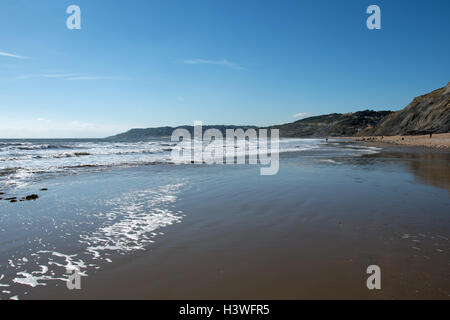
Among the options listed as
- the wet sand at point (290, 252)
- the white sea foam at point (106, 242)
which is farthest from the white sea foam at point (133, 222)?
the wet sand at point (290, 252)

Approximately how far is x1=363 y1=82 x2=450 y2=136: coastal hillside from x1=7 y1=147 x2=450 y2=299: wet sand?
53.6 metres

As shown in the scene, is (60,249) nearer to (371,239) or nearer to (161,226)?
(161,226)

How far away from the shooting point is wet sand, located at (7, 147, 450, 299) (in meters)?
3.16

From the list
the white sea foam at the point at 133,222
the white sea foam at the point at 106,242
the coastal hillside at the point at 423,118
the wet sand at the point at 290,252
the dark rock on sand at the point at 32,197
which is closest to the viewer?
the wet sand at the point at 290,252

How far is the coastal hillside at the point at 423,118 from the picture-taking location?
49594 millimetres

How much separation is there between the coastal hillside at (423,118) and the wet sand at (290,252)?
53588 mm

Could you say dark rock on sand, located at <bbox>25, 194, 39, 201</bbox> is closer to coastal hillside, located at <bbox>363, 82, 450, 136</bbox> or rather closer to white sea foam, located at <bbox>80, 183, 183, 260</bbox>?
white sea foam, located at <bbox>80, 183, 183, 260</bbox>

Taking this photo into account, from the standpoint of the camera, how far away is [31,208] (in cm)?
700

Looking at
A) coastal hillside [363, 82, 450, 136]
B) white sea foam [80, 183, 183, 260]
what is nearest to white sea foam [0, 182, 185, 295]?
white sea foam [80, 183, 183, 260]

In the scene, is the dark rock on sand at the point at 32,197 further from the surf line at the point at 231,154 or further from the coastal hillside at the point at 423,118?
the coastal hillside at the point at 423,118

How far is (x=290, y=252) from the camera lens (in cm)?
415

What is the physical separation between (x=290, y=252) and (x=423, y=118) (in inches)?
2722

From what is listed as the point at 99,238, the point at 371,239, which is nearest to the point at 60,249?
the point at 99,238

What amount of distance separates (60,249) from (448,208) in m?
8.24
